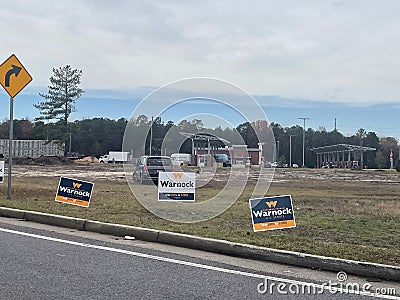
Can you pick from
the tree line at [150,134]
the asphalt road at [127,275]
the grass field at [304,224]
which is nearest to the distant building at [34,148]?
the tree line at [150,134]

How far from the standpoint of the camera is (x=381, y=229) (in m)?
10.9

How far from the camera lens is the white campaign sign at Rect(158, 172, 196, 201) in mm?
13227

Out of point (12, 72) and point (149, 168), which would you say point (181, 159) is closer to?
point (149, 168)

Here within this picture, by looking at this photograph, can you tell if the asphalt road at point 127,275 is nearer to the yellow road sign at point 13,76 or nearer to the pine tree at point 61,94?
the yellow road sign at point 13,76

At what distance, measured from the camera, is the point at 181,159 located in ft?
62.7

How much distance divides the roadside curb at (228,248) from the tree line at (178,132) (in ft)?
9.84

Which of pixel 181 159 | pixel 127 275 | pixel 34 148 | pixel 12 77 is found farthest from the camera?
pixel 34 148

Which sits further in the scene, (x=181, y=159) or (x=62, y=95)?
(x=62, y=95)

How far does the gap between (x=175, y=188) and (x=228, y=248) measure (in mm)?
4785

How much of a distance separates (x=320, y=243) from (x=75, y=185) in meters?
6.32

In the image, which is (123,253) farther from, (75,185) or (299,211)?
(299,211)

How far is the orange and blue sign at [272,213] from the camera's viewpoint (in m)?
9.59

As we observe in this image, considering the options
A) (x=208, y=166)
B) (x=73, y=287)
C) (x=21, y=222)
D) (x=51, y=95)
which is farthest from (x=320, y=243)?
(x=51, y=95)

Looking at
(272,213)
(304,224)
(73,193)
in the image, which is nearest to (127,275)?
(272,213)
